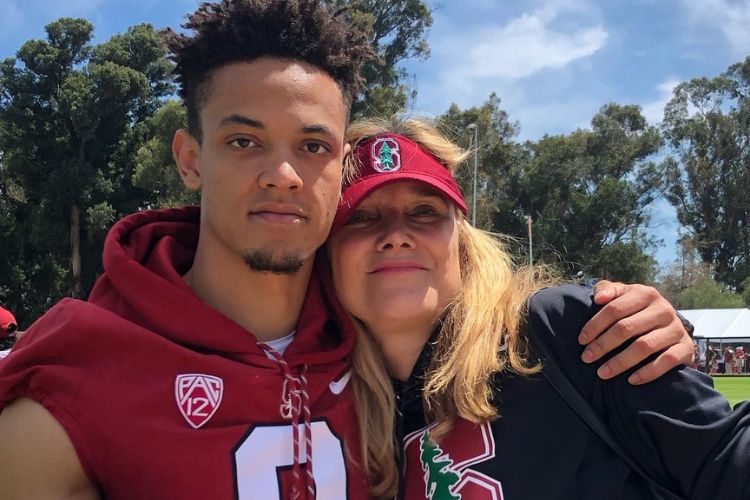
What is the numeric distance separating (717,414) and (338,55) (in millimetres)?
1746

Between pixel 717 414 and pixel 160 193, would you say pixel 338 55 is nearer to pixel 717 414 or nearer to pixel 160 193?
pixel 717 414

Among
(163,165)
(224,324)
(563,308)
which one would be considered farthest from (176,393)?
(163,165)

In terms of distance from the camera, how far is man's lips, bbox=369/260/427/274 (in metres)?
2.57

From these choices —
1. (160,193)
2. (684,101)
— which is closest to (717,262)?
(684,101)

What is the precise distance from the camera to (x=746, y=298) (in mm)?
43969

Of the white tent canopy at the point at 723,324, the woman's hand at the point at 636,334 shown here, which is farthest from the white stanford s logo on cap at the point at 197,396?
the white tent canopy at the point at 723,324

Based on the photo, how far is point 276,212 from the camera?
2357 mm

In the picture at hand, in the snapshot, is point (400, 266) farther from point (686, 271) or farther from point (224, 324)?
point (686, 271)

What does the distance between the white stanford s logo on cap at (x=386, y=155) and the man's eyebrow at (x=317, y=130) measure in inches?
10.1

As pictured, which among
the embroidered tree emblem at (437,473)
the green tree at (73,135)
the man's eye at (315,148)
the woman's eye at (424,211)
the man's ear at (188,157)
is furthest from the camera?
the green tree at (73,135)

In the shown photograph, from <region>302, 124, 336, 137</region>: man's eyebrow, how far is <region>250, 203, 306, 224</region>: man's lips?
10.7 inches

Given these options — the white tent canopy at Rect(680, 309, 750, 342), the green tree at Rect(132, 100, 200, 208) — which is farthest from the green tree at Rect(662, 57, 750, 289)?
the green tree at Rect(132, 100, 200, 208)

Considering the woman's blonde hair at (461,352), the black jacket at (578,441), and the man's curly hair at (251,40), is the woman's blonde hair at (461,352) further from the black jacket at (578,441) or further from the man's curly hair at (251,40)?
the man's curly hair at (251,40)

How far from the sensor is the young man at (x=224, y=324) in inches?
77.5
